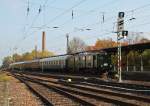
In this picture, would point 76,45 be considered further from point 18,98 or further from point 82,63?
point 18,98

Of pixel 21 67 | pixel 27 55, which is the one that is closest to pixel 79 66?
pixel 21 67

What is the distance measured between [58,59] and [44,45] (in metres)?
37.5

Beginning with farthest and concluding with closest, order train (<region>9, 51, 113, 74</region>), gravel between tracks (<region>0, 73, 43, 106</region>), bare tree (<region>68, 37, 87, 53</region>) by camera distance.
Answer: bare tree (<region>68, 37, 87, 53</region>) → train (<region>9, 51, 113, 74</region>) → gravel between tracks (<region>0, 73, 43, 106</region>)

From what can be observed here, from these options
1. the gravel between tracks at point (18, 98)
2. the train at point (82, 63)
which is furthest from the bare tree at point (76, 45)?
the gravel between tracks at point (18, 98)

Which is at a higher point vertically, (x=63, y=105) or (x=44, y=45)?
(x=44, y=45)

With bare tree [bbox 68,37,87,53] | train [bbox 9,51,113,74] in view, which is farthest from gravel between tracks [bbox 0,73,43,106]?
bare tree [bbox 68,37,87,53]

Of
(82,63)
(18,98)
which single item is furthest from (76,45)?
(18,98)

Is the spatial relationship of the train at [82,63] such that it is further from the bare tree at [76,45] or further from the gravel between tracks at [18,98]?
the bare tree at [76,45]

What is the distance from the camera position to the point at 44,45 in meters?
101

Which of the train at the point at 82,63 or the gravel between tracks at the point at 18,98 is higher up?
the train at the point at 82,63

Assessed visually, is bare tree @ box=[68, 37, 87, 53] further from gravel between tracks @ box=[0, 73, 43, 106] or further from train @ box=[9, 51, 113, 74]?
gravel between tracks @ box=[0, 73, 43, 106]

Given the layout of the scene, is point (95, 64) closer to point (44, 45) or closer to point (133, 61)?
point (133, 61)

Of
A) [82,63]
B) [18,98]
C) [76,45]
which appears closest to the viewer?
[18,98]

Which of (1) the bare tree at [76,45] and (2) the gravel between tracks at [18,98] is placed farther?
(1) the bare tree at [76,45]
